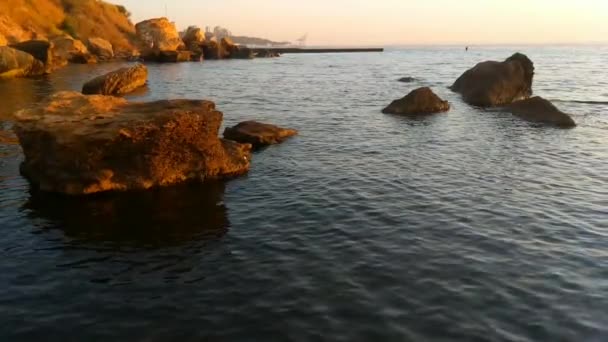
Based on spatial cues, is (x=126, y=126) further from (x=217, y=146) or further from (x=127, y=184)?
(x=217, y=146)

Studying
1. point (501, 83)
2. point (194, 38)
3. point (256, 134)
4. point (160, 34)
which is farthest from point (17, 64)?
point (194, 38)

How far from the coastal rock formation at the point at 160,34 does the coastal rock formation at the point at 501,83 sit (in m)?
88.9

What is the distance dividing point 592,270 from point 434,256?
3777 mm

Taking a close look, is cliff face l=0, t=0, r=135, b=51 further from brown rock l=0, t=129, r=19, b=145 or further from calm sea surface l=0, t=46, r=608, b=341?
calm sea surface l=0, t=46, r=608, b=341

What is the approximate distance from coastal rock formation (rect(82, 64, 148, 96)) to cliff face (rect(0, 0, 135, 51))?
27.0 m

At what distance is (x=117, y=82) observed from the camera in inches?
1729

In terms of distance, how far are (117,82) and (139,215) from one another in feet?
107

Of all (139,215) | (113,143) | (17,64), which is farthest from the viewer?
(17,64)

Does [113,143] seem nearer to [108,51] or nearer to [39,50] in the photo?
[39,50]

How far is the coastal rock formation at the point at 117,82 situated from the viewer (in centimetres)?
4134

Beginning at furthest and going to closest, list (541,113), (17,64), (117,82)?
1. (17,64)
2. (117,82)
3. (541,113)

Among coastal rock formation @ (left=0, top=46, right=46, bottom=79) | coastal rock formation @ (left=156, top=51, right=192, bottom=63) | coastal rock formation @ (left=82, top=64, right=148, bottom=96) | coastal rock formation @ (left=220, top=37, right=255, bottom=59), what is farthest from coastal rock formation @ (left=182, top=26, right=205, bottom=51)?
coastal rock formation @ (left=82, top=64, right=148, bottom=96)

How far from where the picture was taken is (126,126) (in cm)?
1664

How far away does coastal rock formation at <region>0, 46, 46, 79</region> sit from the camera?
5112 centimetres
